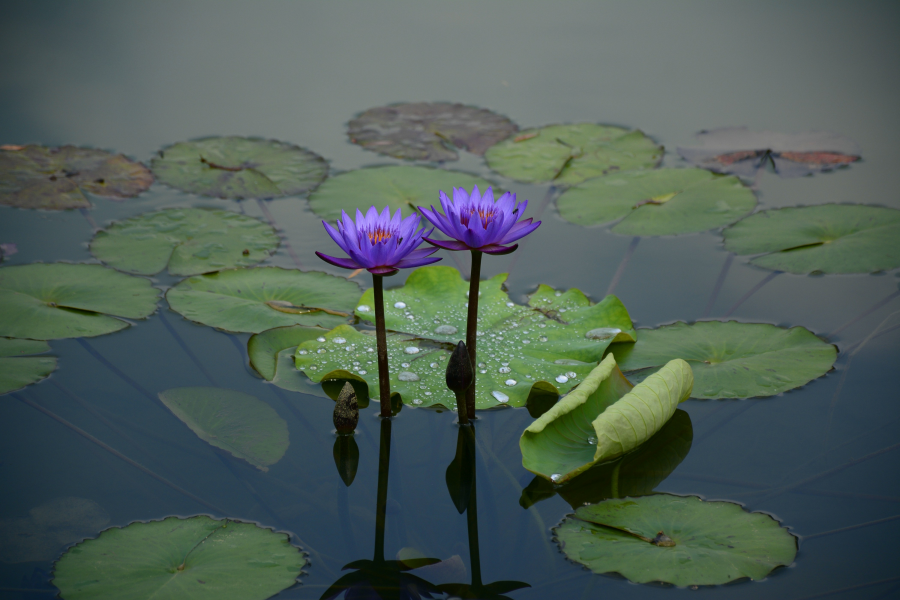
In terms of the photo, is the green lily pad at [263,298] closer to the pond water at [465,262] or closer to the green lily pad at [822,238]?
the pond water at [465,262]

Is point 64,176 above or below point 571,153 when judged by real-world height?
below

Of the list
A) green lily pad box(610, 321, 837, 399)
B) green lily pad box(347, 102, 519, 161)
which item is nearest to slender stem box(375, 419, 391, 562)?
green lily pad box(610, 321, 837, 399)

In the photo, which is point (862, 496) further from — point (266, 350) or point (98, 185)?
point (98, 185)

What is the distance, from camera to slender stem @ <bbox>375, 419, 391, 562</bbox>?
170 centimetres

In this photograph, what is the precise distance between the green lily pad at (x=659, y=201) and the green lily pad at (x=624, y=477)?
1.33 metres

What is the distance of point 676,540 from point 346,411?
960 mm

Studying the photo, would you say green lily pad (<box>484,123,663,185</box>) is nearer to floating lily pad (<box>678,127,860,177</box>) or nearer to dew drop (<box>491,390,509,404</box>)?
floating lily pad (<box>678,127,860,177</box>)

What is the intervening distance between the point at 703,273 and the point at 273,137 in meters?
2.58

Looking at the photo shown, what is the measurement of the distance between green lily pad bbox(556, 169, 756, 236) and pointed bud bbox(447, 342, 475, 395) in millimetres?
1521

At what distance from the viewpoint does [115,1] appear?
5.89 meters

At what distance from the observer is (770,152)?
379 cm

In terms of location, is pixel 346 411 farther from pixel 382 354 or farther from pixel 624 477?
pixel 624 477

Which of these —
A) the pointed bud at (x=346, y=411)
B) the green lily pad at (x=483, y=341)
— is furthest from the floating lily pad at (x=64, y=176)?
the pointed bud at (x=346, y=411)

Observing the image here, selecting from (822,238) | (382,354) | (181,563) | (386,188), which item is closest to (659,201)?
(822,238)
